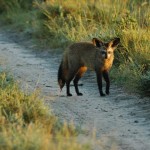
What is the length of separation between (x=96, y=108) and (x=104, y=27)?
4.78 meters

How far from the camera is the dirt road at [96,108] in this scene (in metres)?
6.80

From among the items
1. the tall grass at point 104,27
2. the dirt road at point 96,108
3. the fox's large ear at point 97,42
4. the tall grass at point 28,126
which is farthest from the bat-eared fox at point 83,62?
the tall grass at point 28,126

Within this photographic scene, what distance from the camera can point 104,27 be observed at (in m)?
13.1

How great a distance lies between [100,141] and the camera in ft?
21.5

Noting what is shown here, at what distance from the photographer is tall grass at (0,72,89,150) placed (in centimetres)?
547

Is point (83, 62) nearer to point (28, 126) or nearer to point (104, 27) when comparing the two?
point (104, 27)

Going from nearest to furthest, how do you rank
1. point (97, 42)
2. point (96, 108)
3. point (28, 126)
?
point (28, 126) → point (96, 108) → point (97, 42)

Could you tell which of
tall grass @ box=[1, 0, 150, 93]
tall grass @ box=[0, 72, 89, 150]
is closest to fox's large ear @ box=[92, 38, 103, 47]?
tall grass @ box=[1, 0, 150, 93]

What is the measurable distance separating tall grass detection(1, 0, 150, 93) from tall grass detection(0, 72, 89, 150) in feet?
7.62

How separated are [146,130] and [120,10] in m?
6.60

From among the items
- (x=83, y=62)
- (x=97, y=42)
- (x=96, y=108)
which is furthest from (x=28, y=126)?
(x=83, y=62)

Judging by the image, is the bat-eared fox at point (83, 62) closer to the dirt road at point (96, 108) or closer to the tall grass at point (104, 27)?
the dirt road at point (96, 108)

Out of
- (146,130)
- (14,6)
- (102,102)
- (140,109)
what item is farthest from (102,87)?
(14,6)

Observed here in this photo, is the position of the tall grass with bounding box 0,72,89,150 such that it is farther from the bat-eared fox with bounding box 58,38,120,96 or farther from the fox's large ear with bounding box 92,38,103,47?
the fox's large ear with bounding box 92,38,103,47
